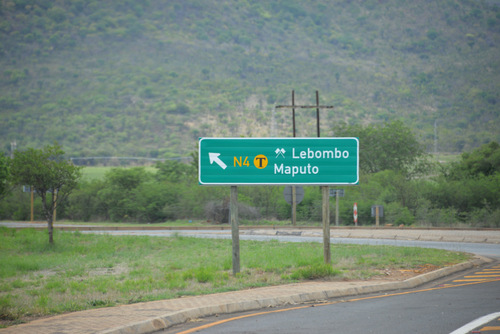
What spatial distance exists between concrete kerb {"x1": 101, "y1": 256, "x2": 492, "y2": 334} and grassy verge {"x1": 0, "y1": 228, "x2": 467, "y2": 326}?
4.19ft

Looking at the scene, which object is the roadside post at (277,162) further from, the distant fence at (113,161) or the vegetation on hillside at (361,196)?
the distant fence at (113,161)

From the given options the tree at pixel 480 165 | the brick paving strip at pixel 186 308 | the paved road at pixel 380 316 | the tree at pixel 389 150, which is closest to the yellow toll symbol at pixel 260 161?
the brick paving strip at pixel 186 308

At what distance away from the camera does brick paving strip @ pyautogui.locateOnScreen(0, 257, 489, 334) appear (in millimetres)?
9500

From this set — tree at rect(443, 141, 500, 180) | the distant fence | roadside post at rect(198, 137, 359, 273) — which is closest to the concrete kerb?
roadside post at rect(198, 137, 359, 273)

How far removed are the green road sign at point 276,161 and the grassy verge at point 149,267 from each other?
242cm

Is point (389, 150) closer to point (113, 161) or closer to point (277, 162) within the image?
point (277, 162)

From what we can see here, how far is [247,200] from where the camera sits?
4609 cm

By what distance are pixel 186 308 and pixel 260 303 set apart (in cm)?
158

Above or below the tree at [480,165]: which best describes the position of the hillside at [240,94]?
above

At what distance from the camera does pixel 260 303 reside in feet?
38.4

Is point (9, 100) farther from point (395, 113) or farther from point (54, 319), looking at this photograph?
point (54, 319)

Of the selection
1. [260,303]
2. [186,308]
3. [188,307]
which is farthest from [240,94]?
[186,308]

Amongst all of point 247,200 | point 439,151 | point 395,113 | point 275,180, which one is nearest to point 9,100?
point 395,113

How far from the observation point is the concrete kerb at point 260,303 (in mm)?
9664
